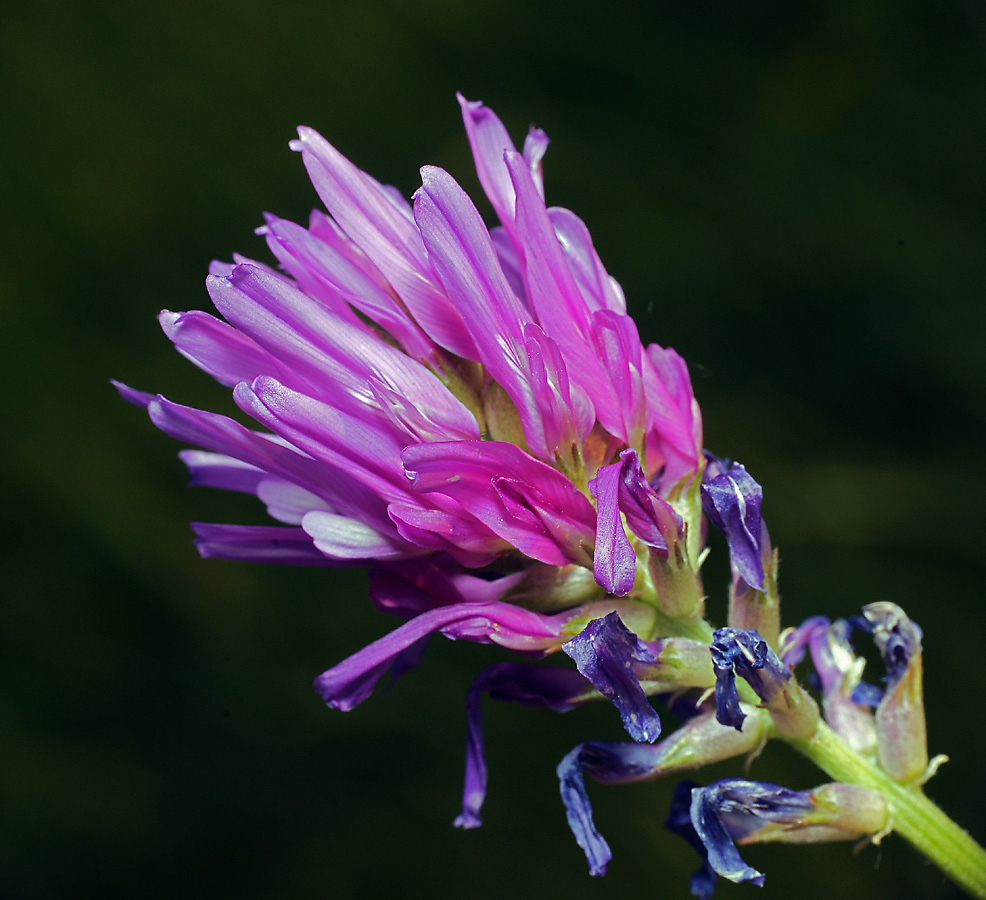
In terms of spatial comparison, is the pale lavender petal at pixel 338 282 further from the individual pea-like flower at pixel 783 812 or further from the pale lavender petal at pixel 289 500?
the individual pea-like flower at pixel 783 812

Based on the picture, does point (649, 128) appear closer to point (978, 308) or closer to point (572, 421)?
point (978, 308)

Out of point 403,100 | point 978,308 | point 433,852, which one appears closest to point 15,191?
point 403,100

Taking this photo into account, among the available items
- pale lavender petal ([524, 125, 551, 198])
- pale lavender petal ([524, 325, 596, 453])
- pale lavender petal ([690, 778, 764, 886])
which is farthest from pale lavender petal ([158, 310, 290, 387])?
pale lavender petal ([690, 778, 764, 886])

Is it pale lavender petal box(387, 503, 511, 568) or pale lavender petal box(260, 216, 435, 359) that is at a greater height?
pale lavender petal box(260, 216, 435, 359)

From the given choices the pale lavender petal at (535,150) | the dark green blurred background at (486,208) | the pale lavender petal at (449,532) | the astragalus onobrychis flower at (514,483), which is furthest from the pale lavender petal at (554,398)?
the dark green blurred background at (486,208)

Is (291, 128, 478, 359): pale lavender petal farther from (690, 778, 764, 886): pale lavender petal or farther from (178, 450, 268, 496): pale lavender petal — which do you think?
(690, 778, 764, 886): pale lavender petal

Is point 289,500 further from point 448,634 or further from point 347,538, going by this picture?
point 448,634
